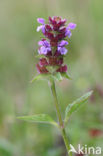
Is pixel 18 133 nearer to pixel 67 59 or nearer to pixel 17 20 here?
pixel 67 59

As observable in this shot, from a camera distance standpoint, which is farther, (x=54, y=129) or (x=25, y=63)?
(x=25, y=63)


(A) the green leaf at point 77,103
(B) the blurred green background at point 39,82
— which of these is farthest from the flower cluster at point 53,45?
(B) the blurred green background at point 39,82

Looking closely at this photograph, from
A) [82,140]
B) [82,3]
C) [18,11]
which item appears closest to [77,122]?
[82,140]

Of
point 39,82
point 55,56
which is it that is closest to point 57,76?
point 55,56

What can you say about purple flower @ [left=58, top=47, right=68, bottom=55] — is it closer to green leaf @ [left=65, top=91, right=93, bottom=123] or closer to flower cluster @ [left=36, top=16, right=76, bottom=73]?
flower cluster @ [left=36, top=16, right=76, bottom=73]

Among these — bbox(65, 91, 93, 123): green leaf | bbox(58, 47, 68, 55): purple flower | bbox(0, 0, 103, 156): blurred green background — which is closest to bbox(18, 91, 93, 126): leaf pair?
bbox(65, 91, 93, 123): green leaf

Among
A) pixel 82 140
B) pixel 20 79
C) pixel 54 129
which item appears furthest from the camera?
pixel 20 79

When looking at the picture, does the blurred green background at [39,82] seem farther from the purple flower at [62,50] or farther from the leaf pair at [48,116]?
the purple flower at [62,50]
